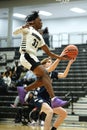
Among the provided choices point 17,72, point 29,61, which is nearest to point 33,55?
point 29,61

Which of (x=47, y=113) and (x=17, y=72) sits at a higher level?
(x=17, y=72)

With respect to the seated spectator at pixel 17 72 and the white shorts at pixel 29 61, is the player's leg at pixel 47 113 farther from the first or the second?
the seated spectator at pixel 17 72

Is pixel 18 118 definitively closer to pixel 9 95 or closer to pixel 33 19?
pixel 9 95

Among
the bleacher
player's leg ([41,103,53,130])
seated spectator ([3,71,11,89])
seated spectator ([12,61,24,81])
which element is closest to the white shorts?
player's leg ([41,103,53,130])

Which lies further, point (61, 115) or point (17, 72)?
point (17, 72)

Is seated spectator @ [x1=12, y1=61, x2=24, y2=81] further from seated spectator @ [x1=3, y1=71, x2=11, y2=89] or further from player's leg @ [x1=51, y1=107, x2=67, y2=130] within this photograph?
player's leg @ [x1=51, y1=107, x2=67, y2=130]

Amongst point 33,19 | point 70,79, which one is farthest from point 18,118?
point 33,19

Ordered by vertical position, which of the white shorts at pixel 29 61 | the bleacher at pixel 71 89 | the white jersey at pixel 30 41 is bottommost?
the bleacher at pixel 71 89

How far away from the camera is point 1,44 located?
2216cm

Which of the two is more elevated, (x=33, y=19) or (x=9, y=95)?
(x=33, y=19)

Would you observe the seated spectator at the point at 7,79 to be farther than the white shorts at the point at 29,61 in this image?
Yes

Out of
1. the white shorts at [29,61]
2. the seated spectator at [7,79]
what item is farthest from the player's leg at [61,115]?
the seated spectator at [7,79]

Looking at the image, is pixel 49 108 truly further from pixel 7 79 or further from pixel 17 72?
pixel 17 72

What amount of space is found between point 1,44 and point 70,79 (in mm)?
7957
